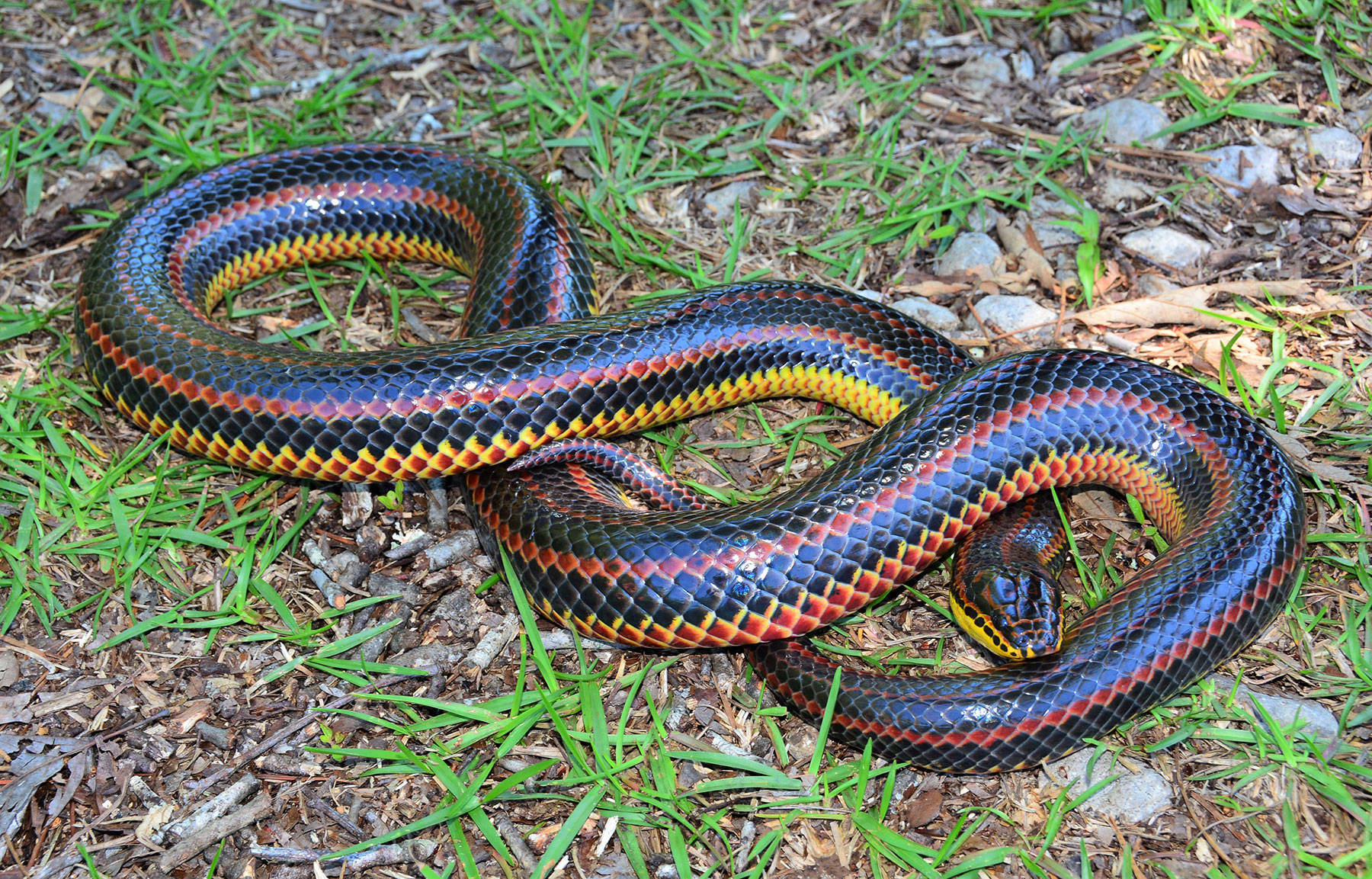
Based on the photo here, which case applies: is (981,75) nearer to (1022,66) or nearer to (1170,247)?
(1022,66)

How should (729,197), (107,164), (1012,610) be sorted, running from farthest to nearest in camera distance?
(107,164)
(729,197)
(1012,610)

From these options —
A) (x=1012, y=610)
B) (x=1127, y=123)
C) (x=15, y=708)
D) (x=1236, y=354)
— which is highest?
(x=1127, y=123)

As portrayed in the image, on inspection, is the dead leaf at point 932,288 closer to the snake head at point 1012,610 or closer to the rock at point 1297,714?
the snake head at point 1012,610

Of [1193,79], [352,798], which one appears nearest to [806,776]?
[352,798]

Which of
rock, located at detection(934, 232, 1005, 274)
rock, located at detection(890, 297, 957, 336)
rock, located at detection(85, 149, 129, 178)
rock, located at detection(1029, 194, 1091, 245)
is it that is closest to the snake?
rock, located at detection(890, 297, 957, 336)

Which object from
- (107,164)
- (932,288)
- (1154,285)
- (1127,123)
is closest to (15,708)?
(107,164)

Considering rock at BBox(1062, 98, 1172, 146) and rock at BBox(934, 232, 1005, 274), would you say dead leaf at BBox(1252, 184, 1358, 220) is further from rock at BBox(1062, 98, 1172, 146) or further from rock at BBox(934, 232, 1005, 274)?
rock at BBox(934, 232, 1005, 274)

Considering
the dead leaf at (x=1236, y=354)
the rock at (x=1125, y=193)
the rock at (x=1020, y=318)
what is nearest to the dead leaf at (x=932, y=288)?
the rock at (x=1020, y=318)
